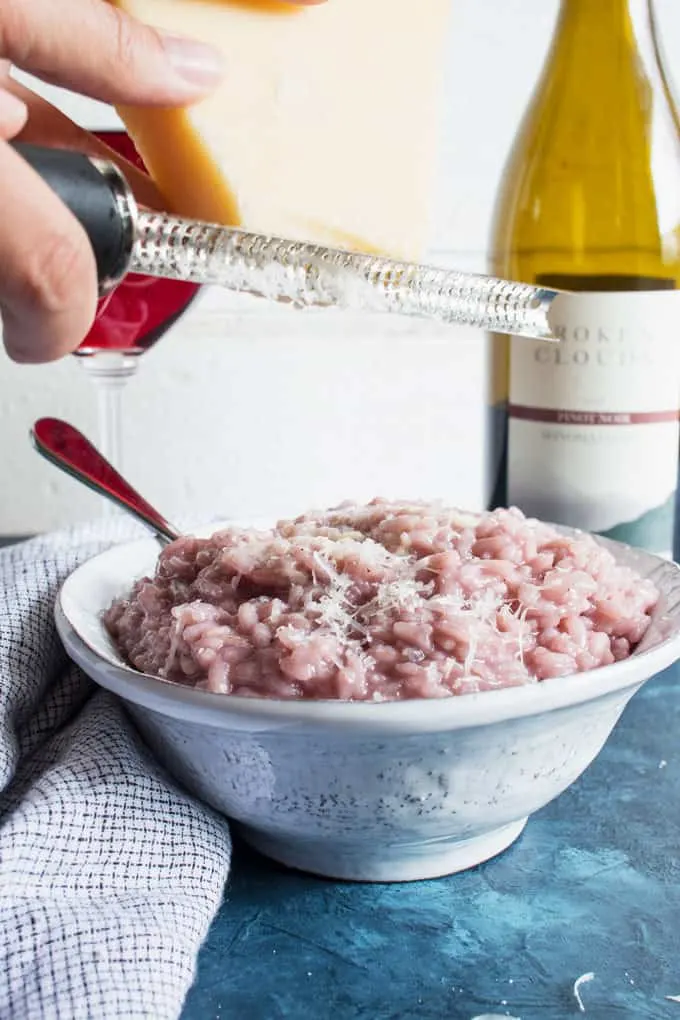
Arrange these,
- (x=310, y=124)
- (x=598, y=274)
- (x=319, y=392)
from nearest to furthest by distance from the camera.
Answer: (x=310, y=124), (x=598, y=274), (x=319, y=392)

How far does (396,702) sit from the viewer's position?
478 mm

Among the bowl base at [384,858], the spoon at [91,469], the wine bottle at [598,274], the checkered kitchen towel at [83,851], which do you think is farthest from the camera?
the wine bottle at [598,274]

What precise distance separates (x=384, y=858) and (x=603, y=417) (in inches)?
18.5

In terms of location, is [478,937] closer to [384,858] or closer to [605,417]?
[384,858]

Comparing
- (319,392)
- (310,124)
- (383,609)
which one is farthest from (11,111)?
(319,392)

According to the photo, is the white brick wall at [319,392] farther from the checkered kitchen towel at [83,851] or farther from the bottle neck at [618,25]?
the checkered kitchen towel at [83,851]

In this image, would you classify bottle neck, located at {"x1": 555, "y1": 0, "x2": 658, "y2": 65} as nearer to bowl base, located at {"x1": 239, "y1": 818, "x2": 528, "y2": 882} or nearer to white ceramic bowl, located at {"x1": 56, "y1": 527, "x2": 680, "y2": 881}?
white ceramic bowl, located at {"x1": 56, "y1": 527, "x2": 680, "y2": 881}

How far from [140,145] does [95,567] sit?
10.4 inches

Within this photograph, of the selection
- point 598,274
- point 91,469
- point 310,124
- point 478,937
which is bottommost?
point 478,937

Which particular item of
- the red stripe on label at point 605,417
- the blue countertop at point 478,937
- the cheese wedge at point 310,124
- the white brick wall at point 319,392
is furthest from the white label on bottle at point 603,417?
the white brick wall at point 319,392

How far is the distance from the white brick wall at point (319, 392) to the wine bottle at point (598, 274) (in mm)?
182

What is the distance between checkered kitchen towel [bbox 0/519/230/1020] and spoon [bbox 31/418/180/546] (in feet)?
0.27

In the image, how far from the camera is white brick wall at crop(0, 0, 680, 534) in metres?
1.34

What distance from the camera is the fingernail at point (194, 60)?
553 mm
